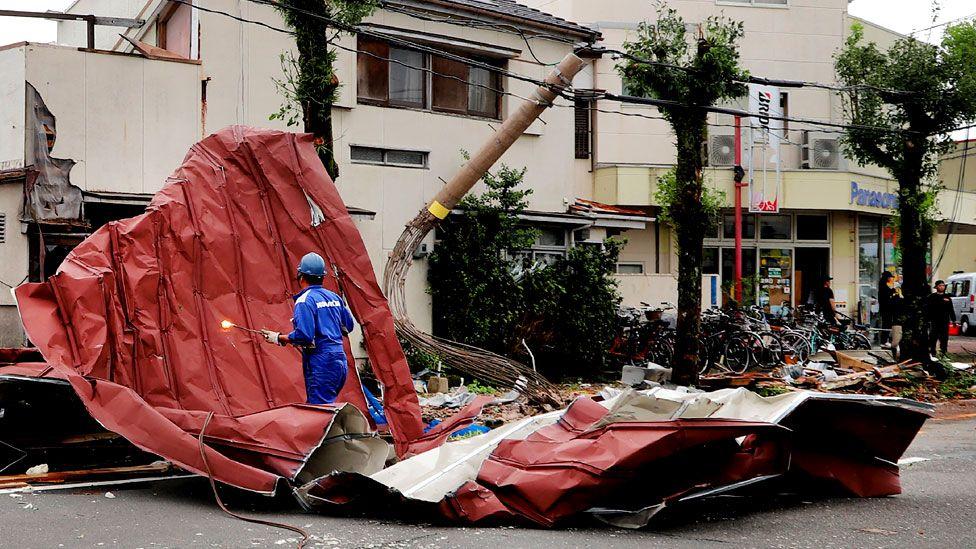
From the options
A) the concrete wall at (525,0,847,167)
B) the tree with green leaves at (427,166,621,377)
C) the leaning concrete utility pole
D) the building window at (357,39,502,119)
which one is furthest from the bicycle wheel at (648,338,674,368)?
the concrete wall at (525,0,847,167)

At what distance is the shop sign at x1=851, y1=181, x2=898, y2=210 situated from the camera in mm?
28436

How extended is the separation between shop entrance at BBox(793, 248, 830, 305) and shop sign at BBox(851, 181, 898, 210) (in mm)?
1765

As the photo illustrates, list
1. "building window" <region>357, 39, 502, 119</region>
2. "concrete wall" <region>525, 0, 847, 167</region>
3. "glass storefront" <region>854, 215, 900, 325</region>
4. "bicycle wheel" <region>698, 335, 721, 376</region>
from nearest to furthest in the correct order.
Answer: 1. "building window" <region>357, 39, 502, 119</region>
2. "bicycle wheel" <region>698, 335, 721, 376</region>
3. "concrete wall" <region>525, 0, 847, 167</region>
4. "glass storefront" <region>854, 215, 900, 325</region>

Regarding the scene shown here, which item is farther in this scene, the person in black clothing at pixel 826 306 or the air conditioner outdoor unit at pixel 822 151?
the air conditioner outdoor unit at pixel 822 151

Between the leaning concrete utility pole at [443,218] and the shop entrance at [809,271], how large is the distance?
1630 cm

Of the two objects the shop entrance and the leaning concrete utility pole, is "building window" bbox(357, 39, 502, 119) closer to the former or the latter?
the leaning concrete utility pole

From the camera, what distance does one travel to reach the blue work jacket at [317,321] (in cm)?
830

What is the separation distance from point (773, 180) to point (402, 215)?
13692 mm

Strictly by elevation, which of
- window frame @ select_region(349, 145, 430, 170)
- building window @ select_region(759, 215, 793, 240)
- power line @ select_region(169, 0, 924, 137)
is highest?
power line @ select_region(169, 0, 924, 137)

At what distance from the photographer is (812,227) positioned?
29.6 metres

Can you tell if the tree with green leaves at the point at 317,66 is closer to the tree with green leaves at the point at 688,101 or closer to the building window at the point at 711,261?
the tree with green leaves at the point at 688,101

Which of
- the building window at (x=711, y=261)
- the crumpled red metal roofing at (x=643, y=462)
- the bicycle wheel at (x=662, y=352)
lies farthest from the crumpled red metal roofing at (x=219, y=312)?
the building window at (x=711, y=261)

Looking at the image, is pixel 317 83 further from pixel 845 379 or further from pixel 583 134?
pixel 583 134

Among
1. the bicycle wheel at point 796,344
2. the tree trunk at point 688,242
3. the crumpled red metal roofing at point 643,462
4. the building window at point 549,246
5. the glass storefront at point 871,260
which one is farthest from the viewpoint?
the glass storefront at point 871,260
